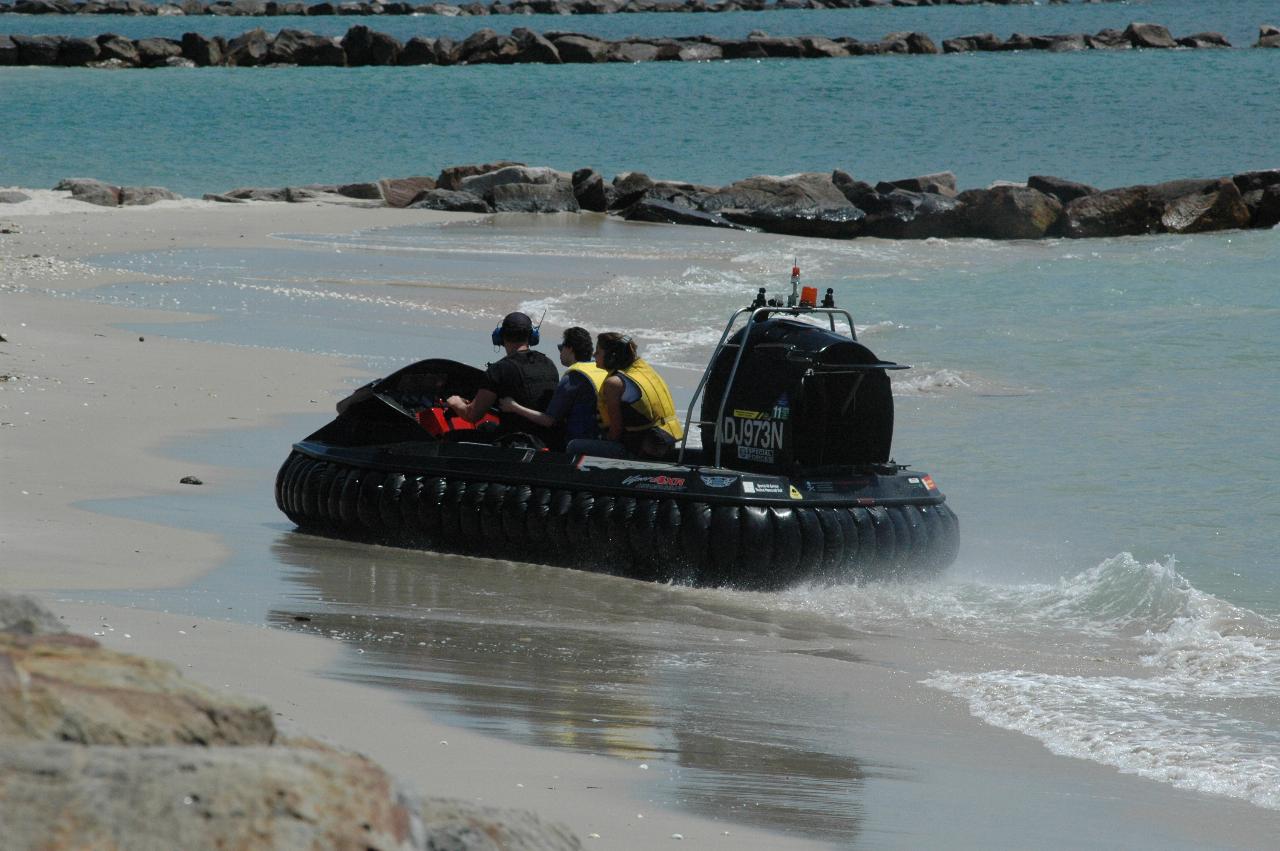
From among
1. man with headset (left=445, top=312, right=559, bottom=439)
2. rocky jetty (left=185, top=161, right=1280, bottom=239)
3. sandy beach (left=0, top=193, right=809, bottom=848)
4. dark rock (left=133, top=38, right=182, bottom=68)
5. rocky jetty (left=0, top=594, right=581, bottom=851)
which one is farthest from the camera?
dark rock (left=133, top=38, right=182, bottom=68)

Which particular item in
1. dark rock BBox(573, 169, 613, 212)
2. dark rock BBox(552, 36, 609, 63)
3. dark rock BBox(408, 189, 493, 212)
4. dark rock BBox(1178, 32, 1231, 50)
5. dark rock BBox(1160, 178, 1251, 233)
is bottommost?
dark rock BBox(408, 189, 493, 212)

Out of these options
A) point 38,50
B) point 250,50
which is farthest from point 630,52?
point 38,50

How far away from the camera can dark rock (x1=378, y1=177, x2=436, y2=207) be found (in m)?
32.3

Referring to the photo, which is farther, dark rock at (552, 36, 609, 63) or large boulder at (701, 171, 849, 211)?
dark rock at (552, 36, 609, 63)

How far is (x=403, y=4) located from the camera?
414 ft

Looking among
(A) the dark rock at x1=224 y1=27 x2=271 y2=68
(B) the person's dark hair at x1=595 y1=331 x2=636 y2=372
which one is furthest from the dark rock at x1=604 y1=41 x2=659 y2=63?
(B) the person's dark hair at x1=595 y1=331 x2=636 y2=372

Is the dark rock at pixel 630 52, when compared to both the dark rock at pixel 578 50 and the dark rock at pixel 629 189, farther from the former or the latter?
the dark rock at pixel 629 189

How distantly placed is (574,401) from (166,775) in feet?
21.0

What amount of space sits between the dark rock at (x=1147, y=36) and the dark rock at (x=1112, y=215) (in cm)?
5518

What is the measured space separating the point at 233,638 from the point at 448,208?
25242 mm

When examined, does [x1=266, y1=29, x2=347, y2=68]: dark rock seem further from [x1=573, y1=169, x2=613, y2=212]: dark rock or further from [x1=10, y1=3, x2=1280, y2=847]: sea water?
[x1=573, y1=169, x2=613, y2=212]: dark rock

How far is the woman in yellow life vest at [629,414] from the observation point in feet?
29.2

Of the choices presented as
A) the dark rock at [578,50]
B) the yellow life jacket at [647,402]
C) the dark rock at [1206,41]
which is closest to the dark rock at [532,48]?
the dark rock at [578,50]

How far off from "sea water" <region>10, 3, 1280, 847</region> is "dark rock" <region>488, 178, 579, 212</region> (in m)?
0.84
